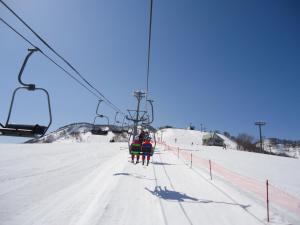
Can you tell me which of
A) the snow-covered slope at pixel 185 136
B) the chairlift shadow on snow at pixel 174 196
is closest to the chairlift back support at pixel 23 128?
the chairlift shadow on snow at pixel 174 196

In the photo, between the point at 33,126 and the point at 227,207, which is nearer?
the point at 33,126

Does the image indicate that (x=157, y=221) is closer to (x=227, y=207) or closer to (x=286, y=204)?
(x=227, y=207)

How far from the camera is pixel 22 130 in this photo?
654cm

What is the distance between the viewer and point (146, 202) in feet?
32.5

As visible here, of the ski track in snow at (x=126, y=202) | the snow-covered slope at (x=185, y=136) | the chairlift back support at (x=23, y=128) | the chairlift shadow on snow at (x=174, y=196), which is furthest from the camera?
the snow-covered slope at (x=185, y=136)

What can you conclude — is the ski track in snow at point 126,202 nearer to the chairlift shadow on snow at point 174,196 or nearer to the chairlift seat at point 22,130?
the chairlift shadow on snow at point 174,196

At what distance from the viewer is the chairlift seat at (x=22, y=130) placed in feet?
21.2

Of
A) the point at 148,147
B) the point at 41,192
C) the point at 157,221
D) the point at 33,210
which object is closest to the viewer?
the point at 157,221

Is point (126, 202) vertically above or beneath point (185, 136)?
beneath

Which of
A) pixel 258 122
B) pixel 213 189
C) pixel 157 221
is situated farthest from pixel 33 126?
pixel 258 122

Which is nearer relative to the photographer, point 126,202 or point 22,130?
point 22,130

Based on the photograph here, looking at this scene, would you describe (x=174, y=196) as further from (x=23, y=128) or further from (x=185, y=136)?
(x=185, y=136)

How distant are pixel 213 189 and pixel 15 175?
13276 millimetres

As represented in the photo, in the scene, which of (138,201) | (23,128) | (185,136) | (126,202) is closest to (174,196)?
(138,201)
